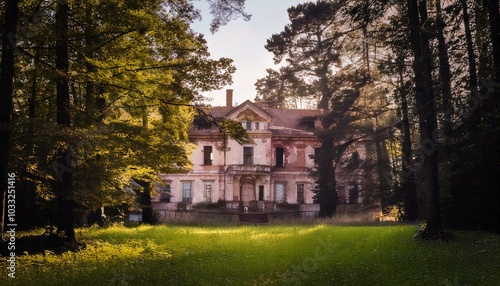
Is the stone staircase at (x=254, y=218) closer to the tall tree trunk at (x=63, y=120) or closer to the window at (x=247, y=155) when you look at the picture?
the window at (x=247, y=155)

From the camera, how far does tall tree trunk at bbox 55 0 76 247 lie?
10469mm

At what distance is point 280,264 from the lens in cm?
1034

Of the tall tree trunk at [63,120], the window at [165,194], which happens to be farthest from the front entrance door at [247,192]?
the tall tree trunk at [63,120]

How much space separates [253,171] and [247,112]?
5.88 meters

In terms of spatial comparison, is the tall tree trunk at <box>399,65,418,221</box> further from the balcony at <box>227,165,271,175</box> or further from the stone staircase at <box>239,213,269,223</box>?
the balcony at <box>227,165,271,175</box>

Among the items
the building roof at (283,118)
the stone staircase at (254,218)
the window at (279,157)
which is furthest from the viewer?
the window at (279,157)

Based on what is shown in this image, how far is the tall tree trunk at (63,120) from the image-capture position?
10469 mm

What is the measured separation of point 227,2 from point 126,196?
23.6 feet

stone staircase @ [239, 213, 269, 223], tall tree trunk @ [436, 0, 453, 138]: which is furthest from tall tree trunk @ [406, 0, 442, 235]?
stone staircase @ [239, 213, 269, 223]

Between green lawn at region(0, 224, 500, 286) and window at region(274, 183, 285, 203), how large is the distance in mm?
26535

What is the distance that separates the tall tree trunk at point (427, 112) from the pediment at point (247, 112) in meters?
26.0

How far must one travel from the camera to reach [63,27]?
34.8 ft

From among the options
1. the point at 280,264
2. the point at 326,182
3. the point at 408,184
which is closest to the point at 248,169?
the point at 326,182

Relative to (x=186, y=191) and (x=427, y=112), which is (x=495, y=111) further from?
(x=186, y=191)
